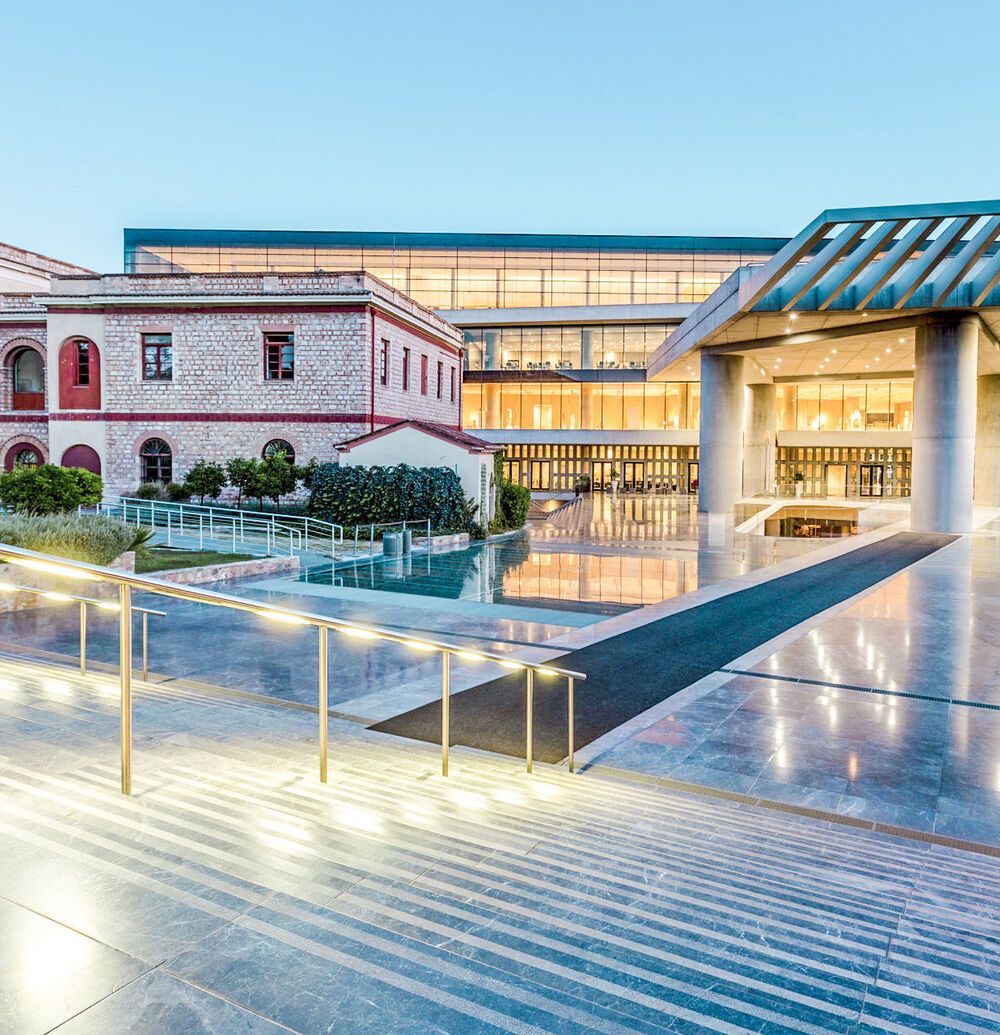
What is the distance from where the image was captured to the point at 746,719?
894 cm

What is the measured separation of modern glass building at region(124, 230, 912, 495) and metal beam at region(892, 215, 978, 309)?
94.3 ft

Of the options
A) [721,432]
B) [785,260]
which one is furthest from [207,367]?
[721,432]

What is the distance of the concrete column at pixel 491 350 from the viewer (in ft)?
210

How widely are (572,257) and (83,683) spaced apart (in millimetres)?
65210

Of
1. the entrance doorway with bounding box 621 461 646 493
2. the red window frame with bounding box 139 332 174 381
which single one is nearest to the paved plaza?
the red window frame with bounding box 139 332 174 381

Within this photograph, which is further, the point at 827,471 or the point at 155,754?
the point at 827,471

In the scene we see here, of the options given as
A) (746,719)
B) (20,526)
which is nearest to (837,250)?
(746,719)

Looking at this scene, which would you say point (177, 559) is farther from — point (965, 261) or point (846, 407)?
point (846, 407)

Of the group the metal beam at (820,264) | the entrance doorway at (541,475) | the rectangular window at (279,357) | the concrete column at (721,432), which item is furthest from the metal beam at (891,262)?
the entrance doorway at (541,475)

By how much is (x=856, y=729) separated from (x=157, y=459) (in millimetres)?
29913

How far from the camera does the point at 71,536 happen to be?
51.8ft

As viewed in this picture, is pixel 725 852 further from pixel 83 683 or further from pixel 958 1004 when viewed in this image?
pixel 83 683

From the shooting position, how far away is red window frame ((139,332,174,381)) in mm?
32812

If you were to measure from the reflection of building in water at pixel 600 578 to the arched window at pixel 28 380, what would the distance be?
968 inches
